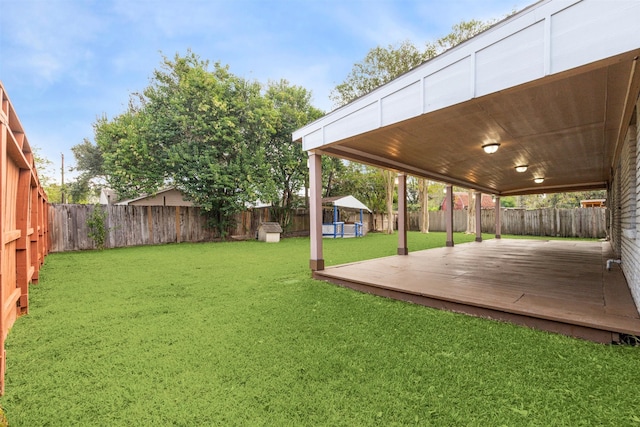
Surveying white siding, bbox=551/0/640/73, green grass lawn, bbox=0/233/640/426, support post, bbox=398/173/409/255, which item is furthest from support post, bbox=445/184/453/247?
white siding, bbox=551/0/640/73

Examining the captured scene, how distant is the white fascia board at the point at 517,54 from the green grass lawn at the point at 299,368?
2.25 m

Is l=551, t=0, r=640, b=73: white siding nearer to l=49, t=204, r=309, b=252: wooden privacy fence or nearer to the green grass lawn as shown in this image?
the green grass lawn

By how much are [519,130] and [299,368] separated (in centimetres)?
455

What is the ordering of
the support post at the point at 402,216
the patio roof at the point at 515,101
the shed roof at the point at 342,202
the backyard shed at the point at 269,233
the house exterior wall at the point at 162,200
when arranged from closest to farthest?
the patio roof at the point at 515,101
the support post at the point at 402,216
the backyard shed at the point at 269,233
the house exterior wall at the point at 162,200
the shed roof at the point at 342,202

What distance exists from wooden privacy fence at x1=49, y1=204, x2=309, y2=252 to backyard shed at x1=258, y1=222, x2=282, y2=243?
1.23 meters

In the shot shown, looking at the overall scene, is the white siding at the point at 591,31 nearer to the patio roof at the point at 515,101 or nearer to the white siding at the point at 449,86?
the patio roof at the point at 515,101

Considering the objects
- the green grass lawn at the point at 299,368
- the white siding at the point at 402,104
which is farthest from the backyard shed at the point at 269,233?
the white siding at the point at 402,104

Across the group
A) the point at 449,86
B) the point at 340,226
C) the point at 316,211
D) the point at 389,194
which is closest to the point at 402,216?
the point at 316,211

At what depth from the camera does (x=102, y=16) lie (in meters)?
9.55

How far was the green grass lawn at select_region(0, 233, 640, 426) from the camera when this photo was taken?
154 centimetres

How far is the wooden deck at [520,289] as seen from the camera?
2.56 metres

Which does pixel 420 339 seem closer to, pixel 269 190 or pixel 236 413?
pixel 236 413

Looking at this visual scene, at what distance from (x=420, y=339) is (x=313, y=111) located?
1392 centimetres

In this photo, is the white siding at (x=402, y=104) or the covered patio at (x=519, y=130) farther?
the white siding at (x=402, y=104)
